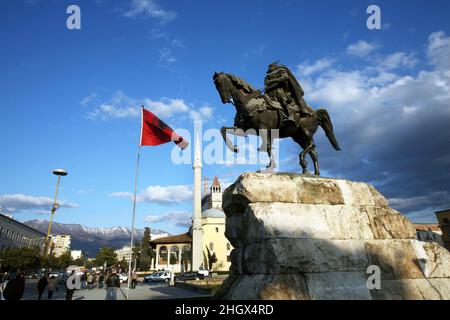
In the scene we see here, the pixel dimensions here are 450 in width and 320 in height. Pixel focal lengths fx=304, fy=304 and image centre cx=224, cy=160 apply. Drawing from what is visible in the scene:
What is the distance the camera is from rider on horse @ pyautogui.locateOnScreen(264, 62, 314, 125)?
841cm

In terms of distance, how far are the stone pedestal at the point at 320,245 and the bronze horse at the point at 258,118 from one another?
1535 millimetres

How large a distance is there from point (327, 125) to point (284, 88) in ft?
5.92

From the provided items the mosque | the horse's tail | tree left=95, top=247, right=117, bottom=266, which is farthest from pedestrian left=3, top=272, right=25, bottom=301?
tree left=95, top=247, right=117, bottom=266

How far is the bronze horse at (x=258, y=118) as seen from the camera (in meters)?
7.86

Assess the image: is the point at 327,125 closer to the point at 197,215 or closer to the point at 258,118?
the point at 258,118

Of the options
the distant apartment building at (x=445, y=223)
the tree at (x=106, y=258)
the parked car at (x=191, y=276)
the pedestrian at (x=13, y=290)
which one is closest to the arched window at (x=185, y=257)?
the tree at (x=106, y=258)

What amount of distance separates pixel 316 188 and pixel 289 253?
1794 millimetres

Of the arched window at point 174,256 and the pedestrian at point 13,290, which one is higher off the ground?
the arched window at point 174,256

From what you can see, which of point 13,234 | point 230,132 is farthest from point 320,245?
point 13,234

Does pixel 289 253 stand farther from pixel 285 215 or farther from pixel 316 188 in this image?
pixel 316 188

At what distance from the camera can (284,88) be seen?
8.64 metres

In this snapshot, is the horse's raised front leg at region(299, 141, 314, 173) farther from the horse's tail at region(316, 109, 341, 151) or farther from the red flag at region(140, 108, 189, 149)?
the red flag at region(140, 108, 189, 149)

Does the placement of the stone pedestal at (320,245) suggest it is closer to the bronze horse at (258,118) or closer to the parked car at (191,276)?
the bronze horse at (258,118)

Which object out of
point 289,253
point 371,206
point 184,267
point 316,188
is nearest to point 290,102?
point 316,188
